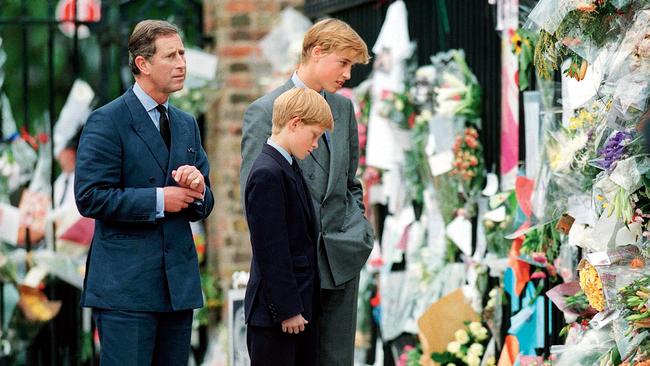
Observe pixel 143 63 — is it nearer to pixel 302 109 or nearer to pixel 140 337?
pixel 302 109

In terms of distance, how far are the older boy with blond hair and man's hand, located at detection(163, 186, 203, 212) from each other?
23 centimetres

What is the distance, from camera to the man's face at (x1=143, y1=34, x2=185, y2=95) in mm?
4848

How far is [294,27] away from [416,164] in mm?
2160

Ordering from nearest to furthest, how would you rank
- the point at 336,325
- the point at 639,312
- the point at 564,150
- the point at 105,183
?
1. the point at 639,312
2. the point at 105,183
3. the point at 336,325
4. the point at 564,150

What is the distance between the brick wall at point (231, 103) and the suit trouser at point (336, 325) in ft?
13.7

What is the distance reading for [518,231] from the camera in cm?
572

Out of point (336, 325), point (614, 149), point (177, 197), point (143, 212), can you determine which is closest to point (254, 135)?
point (177, 197)

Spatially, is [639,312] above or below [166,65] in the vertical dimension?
below

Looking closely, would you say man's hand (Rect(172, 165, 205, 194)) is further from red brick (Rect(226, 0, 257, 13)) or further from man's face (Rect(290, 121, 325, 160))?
red brick (Rect(226, 0, 257, 13))

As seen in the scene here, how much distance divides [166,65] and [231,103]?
172 inches

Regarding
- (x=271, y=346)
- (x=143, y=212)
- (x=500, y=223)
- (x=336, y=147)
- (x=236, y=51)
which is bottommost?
(x=271, y=346)

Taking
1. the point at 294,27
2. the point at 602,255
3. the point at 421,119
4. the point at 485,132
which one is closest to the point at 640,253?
the point at 602,255

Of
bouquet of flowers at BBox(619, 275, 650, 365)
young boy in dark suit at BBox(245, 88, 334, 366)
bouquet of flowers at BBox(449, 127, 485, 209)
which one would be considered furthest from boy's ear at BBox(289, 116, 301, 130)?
bouquet of flowers at BBox(449, 127, 485, 209)

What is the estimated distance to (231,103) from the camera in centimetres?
922
